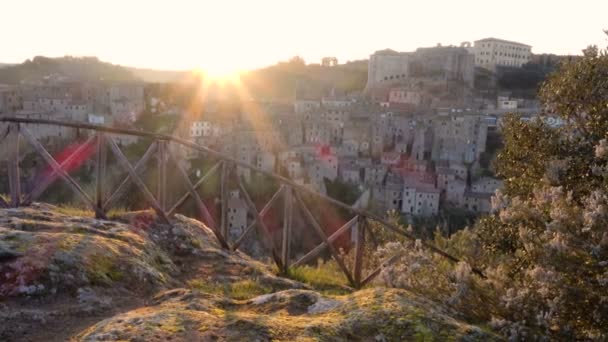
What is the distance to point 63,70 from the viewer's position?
4304 inches

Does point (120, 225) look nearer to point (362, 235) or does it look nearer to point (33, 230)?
point (33, 230)

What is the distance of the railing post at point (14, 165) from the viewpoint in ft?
22.4

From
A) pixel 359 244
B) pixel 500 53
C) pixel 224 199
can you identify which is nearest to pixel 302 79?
pixel 500 53

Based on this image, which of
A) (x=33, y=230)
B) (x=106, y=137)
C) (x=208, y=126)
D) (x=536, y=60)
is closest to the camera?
(x=33, y=230)

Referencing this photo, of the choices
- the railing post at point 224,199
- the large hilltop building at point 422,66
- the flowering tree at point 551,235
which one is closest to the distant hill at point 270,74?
the large hilltop building at point 422,66

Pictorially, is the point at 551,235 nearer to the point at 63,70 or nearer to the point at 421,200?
the point at 421,200

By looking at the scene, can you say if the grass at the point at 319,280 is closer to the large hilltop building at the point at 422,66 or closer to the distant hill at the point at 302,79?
the large hilltop building at the point at 422,66

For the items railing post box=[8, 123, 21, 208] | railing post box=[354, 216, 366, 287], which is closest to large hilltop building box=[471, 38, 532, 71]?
railing post box=[354, 216, 366, 287]

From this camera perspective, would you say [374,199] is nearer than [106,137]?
No

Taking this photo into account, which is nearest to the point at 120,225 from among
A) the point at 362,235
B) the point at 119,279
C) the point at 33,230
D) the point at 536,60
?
the point at 33,230

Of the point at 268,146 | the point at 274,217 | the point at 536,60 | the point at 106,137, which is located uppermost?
the point at 536,60

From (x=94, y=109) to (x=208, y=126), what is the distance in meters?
16.8

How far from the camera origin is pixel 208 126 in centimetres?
7144

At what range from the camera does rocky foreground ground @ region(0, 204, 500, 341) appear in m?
3.69
